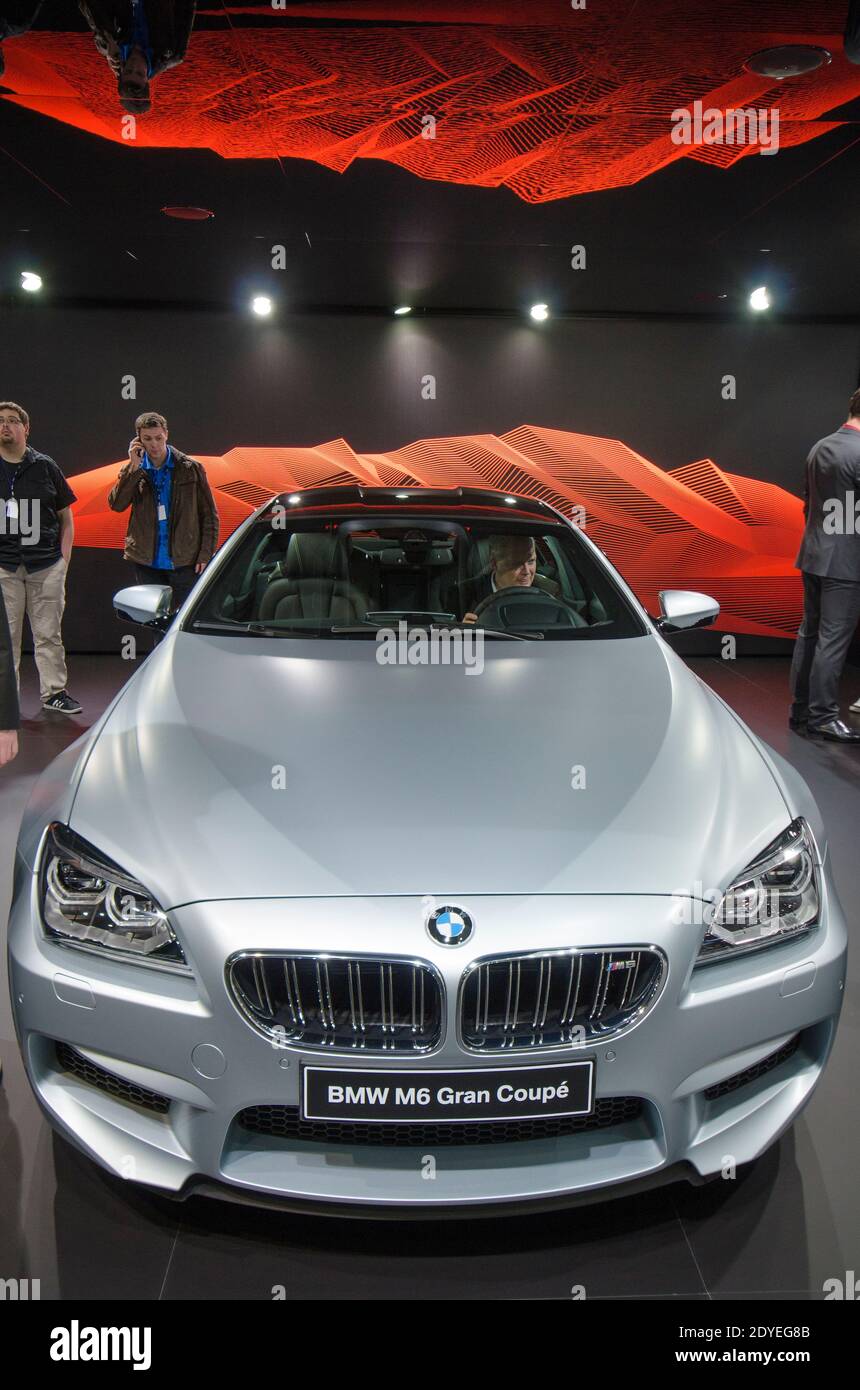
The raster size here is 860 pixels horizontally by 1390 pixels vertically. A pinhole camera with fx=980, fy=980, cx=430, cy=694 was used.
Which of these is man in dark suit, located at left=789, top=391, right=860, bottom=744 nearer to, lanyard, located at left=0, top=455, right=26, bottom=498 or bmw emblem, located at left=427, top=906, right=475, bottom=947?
lanyard, located at left=0, top=455, right=26, bottom=498

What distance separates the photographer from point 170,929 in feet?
4.90

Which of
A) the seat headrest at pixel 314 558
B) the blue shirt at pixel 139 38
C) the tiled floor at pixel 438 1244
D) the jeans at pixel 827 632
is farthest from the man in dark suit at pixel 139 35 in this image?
the jeans at pixel 827 632

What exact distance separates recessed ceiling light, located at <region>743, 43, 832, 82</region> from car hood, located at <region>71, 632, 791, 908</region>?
102 inches

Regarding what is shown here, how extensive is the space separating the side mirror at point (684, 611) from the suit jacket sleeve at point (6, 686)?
172 centimetres

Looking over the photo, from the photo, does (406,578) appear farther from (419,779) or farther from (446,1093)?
(446,1093)

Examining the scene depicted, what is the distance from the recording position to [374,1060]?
142 centimetres

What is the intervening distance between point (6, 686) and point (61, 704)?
11.8ft

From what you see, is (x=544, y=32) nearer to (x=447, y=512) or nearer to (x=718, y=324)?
(x=447, y=512)

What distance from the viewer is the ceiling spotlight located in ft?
23.2

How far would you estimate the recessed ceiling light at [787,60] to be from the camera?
348 centimetres

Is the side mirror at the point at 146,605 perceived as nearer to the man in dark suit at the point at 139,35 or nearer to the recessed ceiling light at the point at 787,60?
the man in dark suit at the point at 139,35

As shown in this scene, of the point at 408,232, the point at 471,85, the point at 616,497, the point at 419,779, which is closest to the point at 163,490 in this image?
the point at 408,232

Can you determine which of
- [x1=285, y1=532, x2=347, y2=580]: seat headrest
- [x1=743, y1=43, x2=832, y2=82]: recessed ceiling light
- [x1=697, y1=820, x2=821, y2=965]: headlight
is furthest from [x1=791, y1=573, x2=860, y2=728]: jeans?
[x1=697, y1=820, x2=821, y2=965]: headlight

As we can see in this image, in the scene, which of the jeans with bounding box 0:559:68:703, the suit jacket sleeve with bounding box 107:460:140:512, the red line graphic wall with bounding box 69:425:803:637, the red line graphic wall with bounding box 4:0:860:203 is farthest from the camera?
the red line graphic wall with bounding box 69:425:803:637
